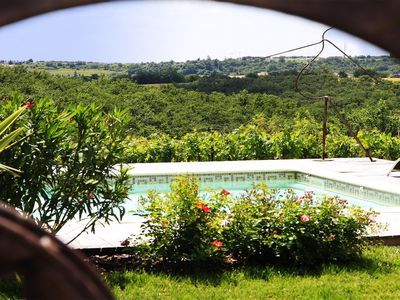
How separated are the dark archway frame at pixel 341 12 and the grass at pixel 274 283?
3.67m

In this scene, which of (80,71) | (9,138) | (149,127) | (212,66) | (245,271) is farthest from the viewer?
(212,66)

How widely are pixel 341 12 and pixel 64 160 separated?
4.14 meters

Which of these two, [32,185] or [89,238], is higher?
[32,185]

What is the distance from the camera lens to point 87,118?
4227 mm

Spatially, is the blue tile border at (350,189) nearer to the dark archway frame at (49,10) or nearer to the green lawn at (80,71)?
the dark archway frame at (49,10)

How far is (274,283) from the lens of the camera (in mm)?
4180

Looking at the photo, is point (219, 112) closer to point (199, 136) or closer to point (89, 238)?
point (199, 136)

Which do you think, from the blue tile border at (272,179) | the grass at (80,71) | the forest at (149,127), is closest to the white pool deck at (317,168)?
the blue tile border at (272,179)

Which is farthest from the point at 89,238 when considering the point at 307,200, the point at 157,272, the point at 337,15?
the point at 337,15

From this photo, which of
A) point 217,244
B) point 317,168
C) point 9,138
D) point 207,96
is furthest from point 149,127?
point 9,138

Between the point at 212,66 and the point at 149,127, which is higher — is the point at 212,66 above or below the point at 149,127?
above

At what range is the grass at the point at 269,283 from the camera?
3881 mm

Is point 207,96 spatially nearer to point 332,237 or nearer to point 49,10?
point 332,237

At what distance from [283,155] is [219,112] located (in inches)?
357
